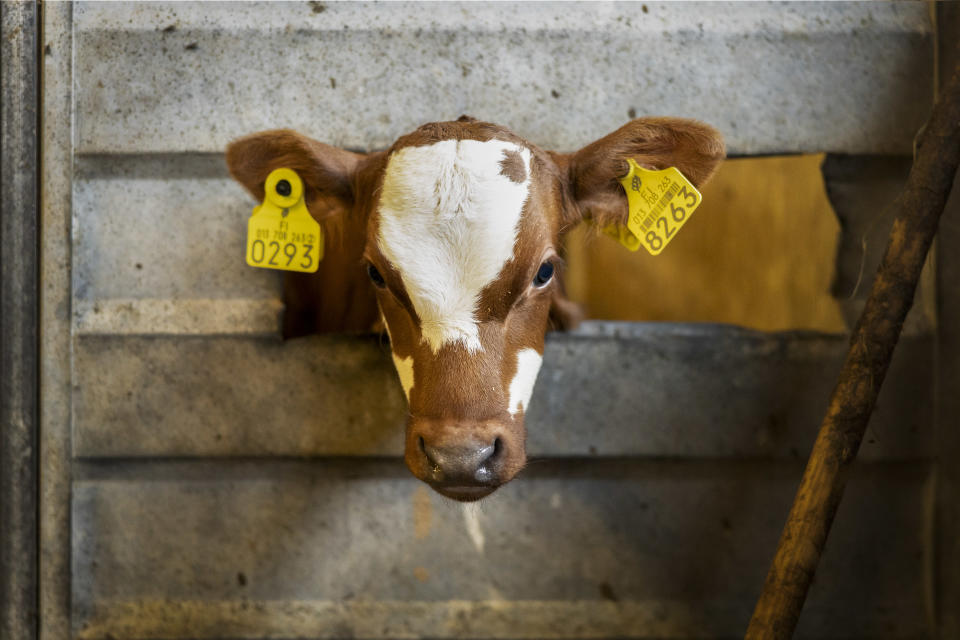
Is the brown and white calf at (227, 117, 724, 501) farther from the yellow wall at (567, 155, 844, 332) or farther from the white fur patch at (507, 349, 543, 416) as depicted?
the yellow wall at (567, 155, 844, 332)

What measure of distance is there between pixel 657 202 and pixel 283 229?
998 mm

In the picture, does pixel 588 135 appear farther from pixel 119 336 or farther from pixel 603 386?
pixel 119 336

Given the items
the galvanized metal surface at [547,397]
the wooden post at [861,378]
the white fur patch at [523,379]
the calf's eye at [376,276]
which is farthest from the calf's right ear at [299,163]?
the wooden post at [861,378]

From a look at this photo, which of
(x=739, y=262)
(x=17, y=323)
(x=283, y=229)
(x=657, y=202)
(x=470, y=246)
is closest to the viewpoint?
(x=470, y=246)

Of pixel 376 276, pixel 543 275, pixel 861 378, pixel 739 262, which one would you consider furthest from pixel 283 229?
pixel 739 262

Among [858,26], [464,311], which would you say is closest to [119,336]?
[464,311]

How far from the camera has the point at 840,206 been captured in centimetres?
212

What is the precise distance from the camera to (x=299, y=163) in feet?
5.61

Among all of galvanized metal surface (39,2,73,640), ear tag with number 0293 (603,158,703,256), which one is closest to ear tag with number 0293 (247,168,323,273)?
galvanized metal surface (39,2,73,640)

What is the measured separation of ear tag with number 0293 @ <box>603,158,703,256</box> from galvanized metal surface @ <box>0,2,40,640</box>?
1.83 m

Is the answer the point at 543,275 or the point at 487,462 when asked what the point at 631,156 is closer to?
the point at 543,275

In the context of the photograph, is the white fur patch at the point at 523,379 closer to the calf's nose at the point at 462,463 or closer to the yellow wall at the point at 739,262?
the calf's nose at the point at 462,463

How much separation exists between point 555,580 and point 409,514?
1.72ft

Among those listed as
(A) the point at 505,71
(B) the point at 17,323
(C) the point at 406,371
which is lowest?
(B) the point at 17,323
